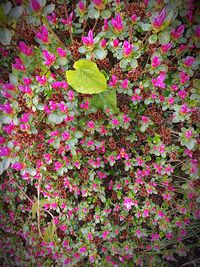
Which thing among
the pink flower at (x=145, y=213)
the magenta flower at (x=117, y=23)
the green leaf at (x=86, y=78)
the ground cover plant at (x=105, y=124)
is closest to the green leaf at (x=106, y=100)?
the ground cover plant at (x=105, y=124)

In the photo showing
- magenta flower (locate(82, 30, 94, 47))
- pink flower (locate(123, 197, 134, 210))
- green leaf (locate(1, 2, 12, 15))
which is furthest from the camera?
pink flower (locate(123, 197, 134, 210))

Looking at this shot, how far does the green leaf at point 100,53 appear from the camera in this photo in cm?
96

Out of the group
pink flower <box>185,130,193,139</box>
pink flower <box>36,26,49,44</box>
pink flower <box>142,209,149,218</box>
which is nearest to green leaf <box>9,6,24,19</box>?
pink flower <box>36,26,49,44</box>

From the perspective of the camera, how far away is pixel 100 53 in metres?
0.97

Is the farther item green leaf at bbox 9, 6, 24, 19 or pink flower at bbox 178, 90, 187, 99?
pink flower at bbox 178, 90, 187, 99

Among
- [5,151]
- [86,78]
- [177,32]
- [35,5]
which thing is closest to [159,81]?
[177,32]

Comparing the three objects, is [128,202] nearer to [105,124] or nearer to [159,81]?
[105,124]

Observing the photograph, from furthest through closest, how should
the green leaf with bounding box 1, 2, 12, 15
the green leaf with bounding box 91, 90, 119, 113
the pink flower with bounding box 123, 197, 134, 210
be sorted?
the pink flower with bounding box 123, 197, 134, 210 → the green leaf with bounding box 91, 90, 119, 113 → the green leaf with bounding box 1, 2, 12, 15

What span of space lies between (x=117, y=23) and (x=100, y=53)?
12cm

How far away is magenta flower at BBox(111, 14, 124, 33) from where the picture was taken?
954 mm

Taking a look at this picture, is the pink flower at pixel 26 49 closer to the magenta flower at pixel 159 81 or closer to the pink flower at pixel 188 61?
the magenta flower at pixel 159 81

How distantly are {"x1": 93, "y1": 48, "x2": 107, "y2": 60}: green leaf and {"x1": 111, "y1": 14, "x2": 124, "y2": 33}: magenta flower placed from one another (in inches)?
3.8

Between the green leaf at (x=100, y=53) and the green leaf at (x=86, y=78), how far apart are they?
5 cm

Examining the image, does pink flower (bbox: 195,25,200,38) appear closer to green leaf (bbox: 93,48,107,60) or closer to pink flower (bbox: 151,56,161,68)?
pink flower (bbox: 151,56,161,68)
